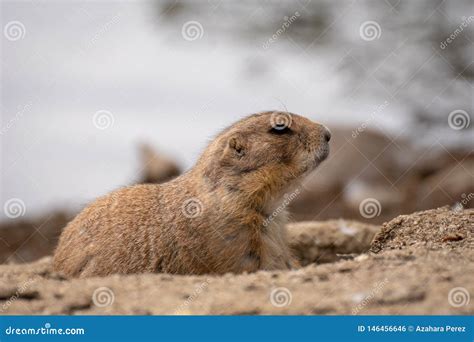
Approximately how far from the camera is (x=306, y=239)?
9.13m

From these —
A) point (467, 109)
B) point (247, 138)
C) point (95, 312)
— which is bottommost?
point (95, 312)

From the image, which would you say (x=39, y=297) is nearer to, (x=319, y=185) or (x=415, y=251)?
(x=415, y=251)

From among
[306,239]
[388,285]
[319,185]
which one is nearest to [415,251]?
[388,285]

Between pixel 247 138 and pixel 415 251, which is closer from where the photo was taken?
pixel 415 251

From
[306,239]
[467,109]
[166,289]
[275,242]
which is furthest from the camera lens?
[467,109]

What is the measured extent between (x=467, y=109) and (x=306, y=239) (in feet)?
20.9
